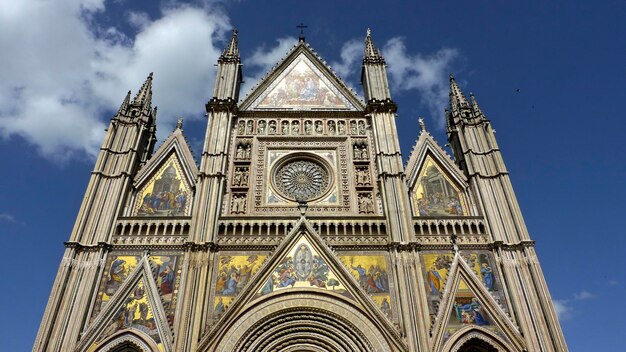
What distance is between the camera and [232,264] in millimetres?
15914

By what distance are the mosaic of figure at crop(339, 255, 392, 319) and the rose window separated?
3.35 meters

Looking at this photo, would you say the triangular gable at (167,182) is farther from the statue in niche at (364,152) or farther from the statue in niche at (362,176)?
the statue in niche at (364,152)

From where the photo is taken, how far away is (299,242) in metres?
16.4

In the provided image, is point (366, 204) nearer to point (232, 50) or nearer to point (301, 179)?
point (301, 179)

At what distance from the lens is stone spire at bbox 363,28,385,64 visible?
22159 mm

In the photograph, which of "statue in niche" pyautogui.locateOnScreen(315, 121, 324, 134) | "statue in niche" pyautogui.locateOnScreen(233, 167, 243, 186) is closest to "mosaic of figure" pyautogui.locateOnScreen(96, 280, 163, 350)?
"statue in niche" pyautogui.locateOnScreen(233, 167, 243, 186)

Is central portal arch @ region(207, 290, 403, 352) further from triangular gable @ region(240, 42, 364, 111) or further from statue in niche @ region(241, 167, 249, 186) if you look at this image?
triangular gable @ region(240, 42, 364, 111)

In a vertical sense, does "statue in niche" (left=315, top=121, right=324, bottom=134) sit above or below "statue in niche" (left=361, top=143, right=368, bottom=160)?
above

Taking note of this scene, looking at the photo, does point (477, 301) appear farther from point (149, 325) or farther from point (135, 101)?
point (135, 101)

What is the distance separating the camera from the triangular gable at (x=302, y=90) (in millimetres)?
20953

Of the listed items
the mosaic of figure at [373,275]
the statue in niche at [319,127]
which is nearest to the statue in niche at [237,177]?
the statue in niche at [319,127]

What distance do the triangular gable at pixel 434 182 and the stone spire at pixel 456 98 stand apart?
7.21 feet

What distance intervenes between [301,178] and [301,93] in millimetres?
4747

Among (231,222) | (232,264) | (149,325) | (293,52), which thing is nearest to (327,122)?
(293,52)
